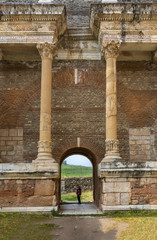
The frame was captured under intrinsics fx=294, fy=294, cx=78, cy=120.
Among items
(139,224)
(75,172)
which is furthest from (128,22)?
(75,172)

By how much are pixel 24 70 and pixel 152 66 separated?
271 inches

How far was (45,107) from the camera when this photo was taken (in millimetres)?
13023

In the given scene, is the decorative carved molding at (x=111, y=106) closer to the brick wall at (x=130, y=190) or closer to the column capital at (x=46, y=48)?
the brick wall at (x=130, y=190)

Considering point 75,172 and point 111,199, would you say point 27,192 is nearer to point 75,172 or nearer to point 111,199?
point 111,199

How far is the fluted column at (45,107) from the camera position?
41.2 ft

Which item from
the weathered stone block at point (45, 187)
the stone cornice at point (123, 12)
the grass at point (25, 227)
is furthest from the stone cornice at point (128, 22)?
the grass at point (25, 227)

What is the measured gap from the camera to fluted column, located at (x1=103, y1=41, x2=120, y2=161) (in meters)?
12.5

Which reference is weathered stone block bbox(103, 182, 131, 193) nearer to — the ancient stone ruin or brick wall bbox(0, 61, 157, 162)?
the ancient stone ruin

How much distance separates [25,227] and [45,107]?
5.63m

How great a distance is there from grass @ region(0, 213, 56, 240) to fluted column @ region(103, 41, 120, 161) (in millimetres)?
3816

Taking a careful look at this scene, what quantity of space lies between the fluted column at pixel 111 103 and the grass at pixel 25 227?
12.5ft

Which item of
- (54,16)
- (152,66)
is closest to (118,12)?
(54,16)

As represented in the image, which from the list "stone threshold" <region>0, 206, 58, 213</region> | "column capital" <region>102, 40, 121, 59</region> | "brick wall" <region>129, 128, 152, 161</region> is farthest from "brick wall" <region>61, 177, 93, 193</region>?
"column capital" <region>102, 40, 121, 59</region>

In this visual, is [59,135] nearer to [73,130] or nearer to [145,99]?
[73,130]
